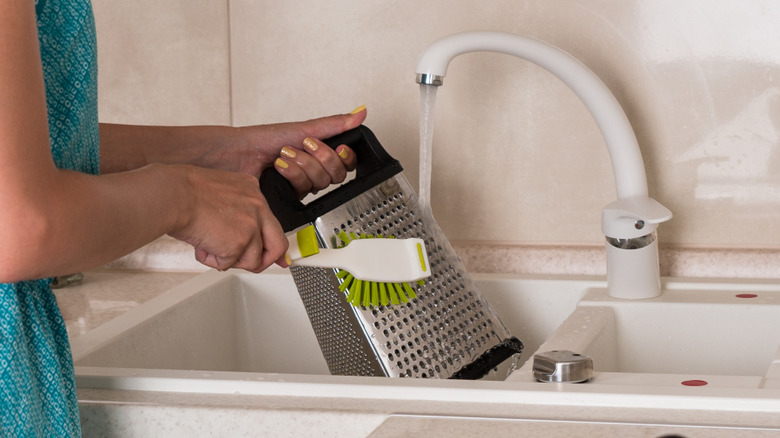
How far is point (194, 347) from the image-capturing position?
3.69 feet

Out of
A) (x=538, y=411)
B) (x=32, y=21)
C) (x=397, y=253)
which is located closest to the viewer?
(x=32, y=21)

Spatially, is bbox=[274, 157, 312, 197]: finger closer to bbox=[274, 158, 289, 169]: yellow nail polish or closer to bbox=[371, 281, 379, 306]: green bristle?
bbox=[274, 158, 289, 169]: yellow nail polish

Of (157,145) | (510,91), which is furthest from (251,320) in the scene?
(510,91)

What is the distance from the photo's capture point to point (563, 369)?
31.4 inches

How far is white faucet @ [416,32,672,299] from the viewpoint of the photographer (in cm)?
102

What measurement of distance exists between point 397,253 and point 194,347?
0.32 metres

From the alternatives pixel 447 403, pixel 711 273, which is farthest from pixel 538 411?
pixel 711 273

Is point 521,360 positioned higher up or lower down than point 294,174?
lower down

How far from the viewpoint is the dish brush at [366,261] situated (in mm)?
900

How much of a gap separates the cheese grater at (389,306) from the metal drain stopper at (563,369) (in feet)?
0.53

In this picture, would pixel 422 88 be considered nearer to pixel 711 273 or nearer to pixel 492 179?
pixel 492 179

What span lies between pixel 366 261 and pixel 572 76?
0.31 meters

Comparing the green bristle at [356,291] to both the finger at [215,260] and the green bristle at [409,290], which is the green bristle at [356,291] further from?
the finger at [215,260]

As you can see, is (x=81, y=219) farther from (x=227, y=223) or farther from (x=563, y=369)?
(x=563, y=369)
